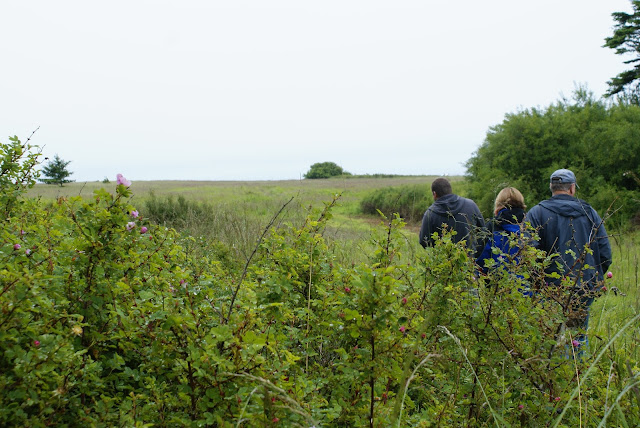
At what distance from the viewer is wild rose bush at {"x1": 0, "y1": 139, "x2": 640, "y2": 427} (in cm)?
142

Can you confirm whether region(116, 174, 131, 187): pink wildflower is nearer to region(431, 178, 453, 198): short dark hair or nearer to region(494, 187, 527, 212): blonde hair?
region(494, 187, 527, 212): blonde hair

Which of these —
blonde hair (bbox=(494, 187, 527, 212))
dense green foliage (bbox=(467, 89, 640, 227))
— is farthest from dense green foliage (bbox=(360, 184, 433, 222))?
blonde hair (bbox=(494, 187, 527, 212))

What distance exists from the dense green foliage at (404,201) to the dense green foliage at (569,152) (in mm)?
3483

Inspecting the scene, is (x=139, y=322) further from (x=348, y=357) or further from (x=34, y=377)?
(x=348, y=357)

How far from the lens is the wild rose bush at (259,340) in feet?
4.65

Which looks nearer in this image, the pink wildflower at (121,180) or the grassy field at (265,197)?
the pink wildflower at (121,180)

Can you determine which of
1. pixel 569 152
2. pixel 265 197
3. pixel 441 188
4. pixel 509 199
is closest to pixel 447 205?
pixel 441 188

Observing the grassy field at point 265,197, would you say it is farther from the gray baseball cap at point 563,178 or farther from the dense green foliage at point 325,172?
the dense green foliage at point 325,172

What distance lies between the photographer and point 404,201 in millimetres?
21391

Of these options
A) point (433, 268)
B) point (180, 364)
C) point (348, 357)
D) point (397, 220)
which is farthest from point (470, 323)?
point (180, 364)

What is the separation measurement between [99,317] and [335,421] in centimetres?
106

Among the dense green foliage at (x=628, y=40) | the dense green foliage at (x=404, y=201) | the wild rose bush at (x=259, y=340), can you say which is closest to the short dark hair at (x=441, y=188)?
the wild rose bush at (x=259, y=340)

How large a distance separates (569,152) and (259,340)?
15802 millimetres

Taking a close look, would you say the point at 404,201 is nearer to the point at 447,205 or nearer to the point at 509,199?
the point at 447,205
